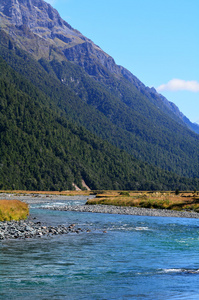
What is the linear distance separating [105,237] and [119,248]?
19.6ft

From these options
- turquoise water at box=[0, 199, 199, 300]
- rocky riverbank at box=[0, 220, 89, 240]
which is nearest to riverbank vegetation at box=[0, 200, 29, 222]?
rocky riverbank at box=[0, 220, 89, 240]

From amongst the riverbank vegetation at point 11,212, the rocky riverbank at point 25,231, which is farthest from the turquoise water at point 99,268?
the riverbank vegetation at point 11,212

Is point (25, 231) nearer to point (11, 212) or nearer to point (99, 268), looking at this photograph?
point (11, 212)

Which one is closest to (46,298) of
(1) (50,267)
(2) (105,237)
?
(1) (50,267)

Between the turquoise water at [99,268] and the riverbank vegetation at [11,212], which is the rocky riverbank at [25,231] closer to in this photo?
the turquoise water at [99,268]

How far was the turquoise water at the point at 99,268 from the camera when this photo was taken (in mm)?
16375

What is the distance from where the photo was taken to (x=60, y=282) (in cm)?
1802

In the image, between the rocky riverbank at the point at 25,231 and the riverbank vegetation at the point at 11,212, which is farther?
the riverbank vegetation at the point at 11,212

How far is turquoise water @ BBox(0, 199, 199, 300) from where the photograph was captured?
645 inches

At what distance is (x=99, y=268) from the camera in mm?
21391

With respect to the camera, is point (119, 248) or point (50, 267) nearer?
point (50, 267)

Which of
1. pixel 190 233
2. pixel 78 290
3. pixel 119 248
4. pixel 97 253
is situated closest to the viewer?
pixel 78 290

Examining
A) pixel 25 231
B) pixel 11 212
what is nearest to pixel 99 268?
pixel 25 231

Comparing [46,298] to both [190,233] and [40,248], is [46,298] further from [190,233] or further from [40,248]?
[190,233]
